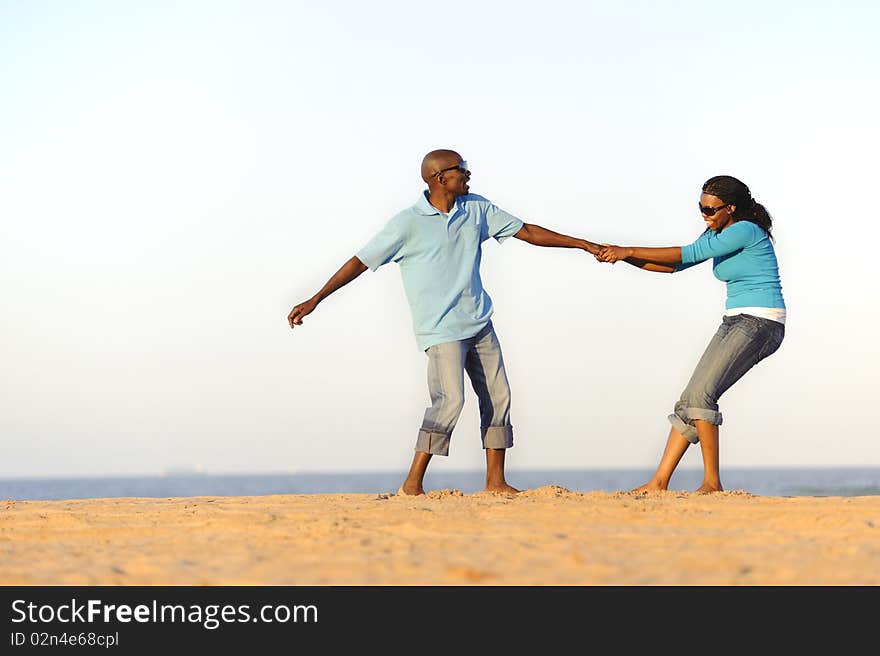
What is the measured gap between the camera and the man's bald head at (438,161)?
7.05m

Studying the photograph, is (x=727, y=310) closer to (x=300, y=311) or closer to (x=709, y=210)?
(x=709, y=210)

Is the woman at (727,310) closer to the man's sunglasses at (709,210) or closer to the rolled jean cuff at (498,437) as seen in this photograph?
the man's sunglasses at (709,210)

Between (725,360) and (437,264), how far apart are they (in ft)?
6.15

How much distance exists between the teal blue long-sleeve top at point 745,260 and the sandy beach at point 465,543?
1.30 meters

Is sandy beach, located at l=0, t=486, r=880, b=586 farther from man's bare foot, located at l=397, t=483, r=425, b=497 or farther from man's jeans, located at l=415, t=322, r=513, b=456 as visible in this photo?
man's jeans, located at l=415, t=322, r=513, b=456

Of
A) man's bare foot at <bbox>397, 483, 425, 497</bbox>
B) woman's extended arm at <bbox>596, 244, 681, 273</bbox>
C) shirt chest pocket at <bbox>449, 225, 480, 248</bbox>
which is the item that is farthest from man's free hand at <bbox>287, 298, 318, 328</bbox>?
woman's extended arm at <bbox>596, 244, 681, 273</bbox>

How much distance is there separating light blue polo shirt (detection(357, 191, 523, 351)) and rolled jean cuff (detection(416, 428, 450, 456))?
0.57 metres

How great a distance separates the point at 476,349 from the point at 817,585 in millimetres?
3936

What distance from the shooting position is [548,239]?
7.36 m

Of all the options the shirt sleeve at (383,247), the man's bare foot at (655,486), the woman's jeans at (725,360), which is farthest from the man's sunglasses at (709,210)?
the shirt sleeve at (383,247)

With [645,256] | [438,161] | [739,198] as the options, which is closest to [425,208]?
[438,161]
